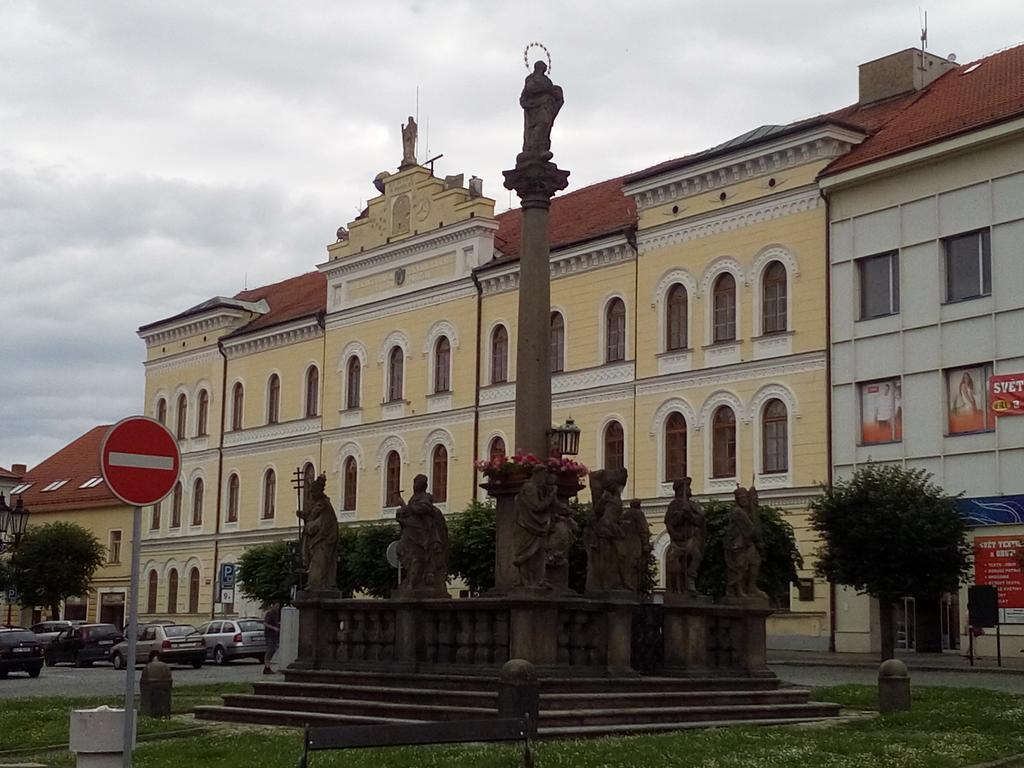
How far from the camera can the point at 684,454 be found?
42.1 m

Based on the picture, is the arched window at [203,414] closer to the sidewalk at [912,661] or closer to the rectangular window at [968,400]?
the sidewalk at [912,661]

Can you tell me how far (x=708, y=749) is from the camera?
48.7 feet

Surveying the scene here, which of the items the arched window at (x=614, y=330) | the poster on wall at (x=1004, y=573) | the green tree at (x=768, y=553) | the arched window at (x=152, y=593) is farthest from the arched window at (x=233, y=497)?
the poster on wall at (x=1004, y=573)

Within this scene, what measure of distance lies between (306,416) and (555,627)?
39469 mm

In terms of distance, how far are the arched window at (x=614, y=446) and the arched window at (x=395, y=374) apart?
414 inches

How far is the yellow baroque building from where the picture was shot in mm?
39406

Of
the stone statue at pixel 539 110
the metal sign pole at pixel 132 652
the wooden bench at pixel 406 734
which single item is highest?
the stone statue at pixel 539 110

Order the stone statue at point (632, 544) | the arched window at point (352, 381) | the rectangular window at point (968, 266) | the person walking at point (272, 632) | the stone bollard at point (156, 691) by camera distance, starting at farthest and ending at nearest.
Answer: the arched window at point (352, 381) < the person walking at point (272, 632) < the rectangular window at point (968, 266) < the stone bollard at point (156, 691) < the stone statue at point (632, 544)

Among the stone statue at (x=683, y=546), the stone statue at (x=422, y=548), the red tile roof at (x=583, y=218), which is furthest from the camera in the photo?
the red tile roof at (x=583, y=218)

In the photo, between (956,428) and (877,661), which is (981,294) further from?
(877,661)

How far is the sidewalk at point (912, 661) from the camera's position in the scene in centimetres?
3061

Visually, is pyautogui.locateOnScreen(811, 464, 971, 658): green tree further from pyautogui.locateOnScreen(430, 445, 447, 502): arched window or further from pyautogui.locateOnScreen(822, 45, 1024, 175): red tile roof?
pyautogui.locateOnScreen(430, 445, 447, 502): arched window

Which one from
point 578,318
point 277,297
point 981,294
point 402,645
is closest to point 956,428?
point 981,294

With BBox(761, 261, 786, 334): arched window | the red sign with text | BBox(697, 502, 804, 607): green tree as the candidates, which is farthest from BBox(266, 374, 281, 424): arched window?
the red sign with text
